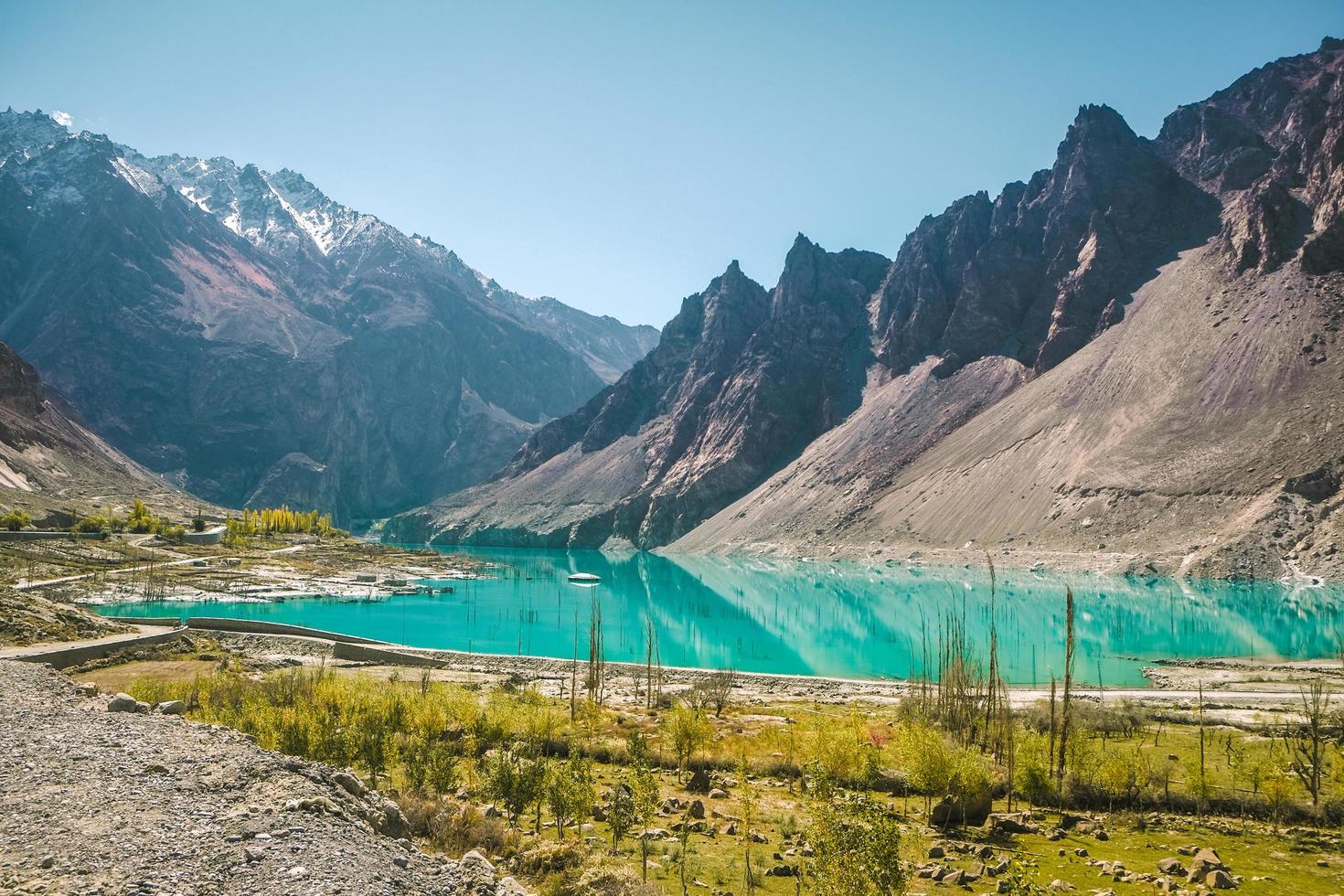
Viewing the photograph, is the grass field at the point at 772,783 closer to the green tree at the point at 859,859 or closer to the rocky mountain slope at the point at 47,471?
the green tree at the point at 859,859

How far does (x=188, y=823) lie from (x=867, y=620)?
291 feet

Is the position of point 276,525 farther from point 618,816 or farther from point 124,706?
point 618,816

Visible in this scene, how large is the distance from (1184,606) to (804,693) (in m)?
59.9

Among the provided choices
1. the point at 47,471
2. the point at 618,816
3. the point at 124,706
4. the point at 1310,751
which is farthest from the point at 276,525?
the point at 1310,751

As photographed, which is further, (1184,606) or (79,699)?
(1184,606)

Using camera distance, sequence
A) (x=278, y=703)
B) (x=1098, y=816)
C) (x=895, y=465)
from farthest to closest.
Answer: (x=895, y=465)
(x=278, y=703)
(x=1098, y=816)

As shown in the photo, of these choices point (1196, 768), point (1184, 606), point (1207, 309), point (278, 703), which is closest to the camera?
point (1196, 768)

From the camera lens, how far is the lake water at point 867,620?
240 ft

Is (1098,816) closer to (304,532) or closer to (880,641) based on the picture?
(880,641)

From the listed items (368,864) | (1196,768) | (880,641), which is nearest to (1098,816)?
(1196,768)

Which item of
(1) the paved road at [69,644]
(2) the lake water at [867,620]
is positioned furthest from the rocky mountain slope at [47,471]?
(1) the paved road at [69,644]

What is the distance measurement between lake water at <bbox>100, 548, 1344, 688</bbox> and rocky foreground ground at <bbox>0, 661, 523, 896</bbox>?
42642mm

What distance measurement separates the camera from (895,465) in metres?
189

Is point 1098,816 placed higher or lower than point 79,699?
lower
